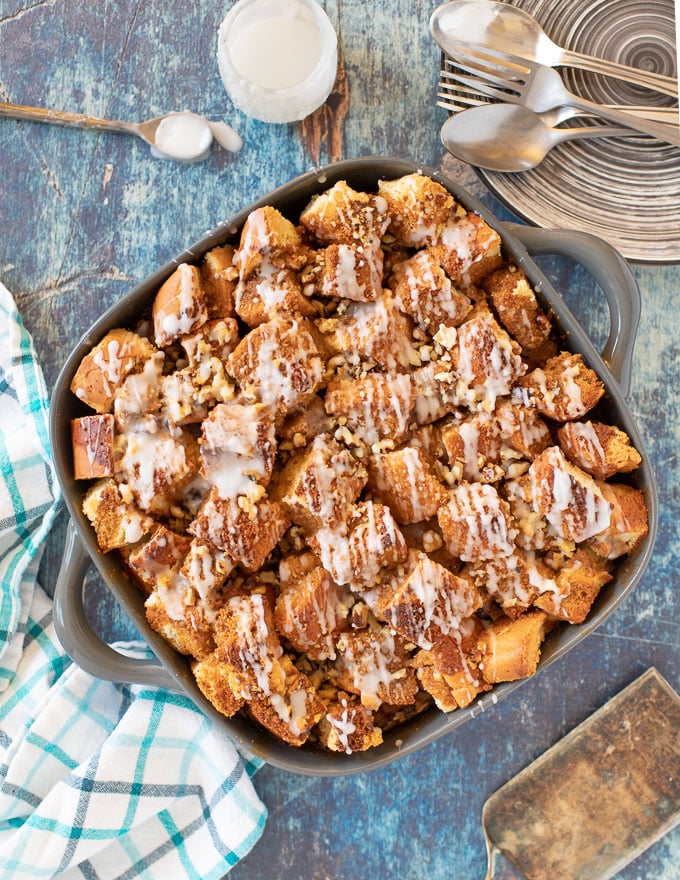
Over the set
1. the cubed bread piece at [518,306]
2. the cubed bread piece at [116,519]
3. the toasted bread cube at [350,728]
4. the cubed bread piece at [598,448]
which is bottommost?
the toasted bread cube at [350,728]

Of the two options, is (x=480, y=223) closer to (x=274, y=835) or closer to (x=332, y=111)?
(x=332, y=111)

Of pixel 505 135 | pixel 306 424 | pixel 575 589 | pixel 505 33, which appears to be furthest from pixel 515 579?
pixel 505 33

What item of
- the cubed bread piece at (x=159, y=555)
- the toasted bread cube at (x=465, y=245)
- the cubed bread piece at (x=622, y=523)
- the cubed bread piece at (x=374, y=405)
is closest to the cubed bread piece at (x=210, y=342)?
the cubed bread piece at (x=374, y=405)

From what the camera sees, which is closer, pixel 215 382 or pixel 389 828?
pixel 215 382

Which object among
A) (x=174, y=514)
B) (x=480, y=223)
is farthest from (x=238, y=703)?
(x=480, y=223)

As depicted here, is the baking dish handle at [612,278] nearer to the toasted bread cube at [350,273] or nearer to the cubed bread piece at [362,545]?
the toasted bread cube at [350,273]

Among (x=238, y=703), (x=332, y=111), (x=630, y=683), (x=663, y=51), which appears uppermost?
(x=663, y=51)
